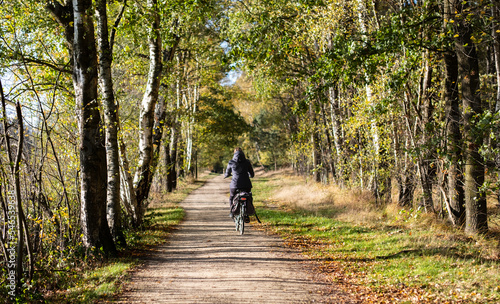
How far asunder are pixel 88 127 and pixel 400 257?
21.1 ft

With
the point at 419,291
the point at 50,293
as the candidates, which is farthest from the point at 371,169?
the point at 50,293

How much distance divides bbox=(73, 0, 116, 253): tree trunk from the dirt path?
4.58 feet

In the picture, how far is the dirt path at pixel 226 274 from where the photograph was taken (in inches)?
219

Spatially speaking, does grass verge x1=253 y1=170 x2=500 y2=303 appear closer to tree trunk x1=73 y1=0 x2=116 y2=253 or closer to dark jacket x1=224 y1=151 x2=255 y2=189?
dark jacket x1=224 y1=151 x2=255 y2=189

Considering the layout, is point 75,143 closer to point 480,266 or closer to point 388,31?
point 388,31

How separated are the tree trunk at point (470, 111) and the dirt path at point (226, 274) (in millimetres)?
4147

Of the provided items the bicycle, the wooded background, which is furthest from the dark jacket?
the wooded background

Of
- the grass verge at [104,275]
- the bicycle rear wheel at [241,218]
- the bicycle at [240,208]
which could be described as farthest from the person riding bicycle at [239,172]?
the grass verge at [104,275]

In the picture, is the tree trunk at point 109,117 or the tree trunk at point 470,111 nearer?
the tree trunk at point 470,111

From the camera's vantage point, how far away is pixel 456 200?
9.50 metres

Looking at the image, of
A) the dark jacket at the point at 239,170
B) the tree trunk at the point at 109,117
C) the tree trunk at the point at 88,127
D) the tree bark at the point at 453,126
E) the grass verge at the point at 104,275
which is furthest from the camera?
the dark jacket at the point at 239,170

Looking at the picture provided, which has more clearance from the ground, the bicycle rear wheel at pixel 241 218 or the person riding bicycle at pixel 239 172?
the person riding bicycle at pixel 239 172

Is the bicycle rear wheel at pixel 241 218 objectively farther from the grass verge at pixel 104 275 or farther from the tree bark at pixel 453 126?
the tree bark at pixel 453 126

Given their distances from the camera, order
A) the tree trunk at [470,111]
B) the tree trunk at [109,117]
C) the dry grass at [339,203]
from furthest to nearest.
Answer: the dry grass at [339,203] < the tree trunk at [109,117] < the tree trunk at [470,111]
